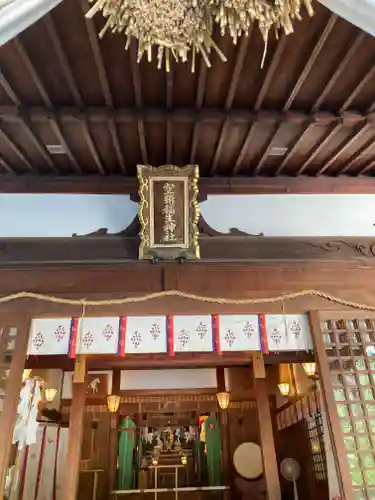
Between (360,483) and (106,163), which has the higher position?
(106,163)

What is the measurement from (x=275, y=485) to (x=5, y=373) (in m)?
3.74

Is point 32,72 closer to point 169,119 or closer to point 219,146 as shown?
point 169,119

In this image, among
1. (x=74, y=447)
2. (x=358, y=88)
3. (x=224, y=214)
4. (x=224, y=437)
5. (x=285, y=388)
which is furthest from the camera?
(x=224, y=437)

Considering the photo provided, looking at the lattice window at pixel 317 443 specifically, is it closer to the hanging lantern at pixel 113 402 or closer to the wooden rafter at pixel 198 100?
the hanging lantern at pixel 113 402

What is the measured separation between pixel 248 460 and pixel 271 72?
7.19m

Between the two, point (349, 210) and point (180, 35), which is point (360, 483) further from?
point (180, 35)

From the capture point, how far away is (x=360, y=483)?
3.61 m

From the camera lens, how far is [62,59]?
3.18 metres

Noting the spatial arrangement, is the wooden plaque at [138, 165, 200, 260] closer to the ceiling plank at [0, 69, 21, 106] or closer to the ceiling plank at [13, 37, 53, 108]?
the ceiling plank at [13, 37, 53, 108]

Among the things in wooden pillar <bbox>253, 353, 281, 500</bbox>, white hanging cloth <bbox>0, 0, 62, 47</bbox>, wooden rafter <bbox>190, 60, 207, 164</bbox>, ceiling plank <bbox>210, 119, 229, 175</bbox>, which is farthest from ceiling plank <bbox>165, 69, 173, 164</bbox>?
wooden pillar <bbox>253, 353, 281, 500</bbox>

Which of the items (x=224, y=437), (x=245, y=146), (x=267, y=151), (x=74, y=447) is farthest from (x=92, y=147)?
(x=224, y=437)

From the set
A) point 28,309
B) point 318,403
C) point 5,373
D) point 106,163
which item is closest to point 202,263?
point 106,163

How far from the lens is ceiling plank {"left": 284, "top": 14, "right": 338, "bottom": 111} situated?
9.71 feet

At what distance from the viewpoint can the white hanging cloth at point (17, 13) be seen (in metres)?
1.90
